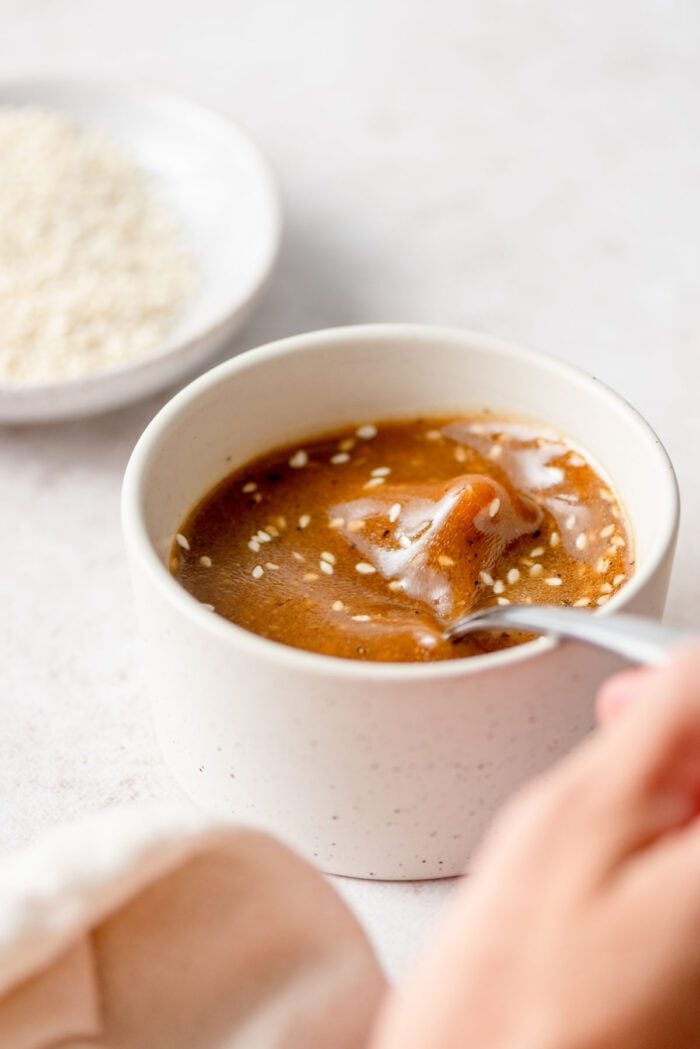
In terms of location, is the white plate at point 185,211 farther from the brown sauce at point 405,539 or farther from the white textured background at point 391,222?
the brown sauce at point 405,539

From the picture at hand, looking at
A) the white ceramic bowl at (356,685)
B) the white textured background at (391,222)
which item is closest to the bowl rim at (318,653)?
the white ceramic bowl at (356,685)

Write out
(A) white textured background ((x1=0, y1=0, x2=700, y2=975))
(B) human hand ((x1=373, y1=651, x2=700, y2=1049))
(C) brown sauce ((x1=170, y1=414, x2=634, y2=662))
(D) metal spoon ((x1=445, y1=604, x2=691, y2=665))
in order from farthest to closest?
(A) white textured background ((x1=0, y1=0, x2=700, y2=975))
(C) brown sauce ((x1=170, y1=414, x2=634, y2=662))
(D) metal spoon ((x1=445, y1=604, x2=691, y2=665))
(B) human hand ((x1=373, y1=651, x2=700, y2=1049))

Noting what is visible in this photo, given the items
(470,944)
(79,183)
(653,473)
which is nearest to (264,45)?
(79,183)

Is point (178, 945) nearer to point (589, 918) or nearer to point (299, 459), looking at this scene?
point (589, 918)

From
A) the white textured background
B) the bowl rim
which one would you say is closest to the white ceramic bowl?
the bowl rim

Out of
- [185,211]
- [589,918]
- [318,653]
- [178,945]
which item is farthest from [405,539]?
[185,211]

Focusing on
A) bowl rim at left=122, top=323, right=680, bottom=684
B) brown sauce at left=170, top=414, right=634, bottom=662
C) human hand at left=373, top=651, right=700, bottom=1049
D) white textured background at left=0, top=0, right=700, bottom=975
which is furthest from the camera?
white textured background at left=0, top=0, right=700, bottom=975

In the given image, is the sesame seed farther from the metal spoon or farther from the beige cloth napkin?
the beige cloth napkin
